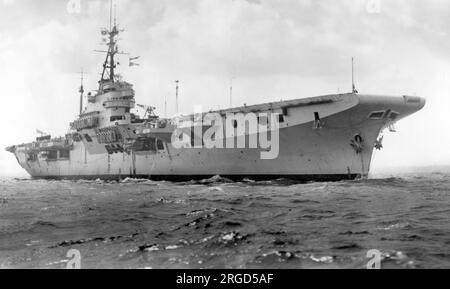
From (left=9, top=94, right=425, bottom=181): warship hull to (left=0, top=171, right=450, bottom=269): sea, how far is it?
24.4 feet

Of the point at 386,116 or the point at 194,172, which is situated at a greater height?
the point at 386,116

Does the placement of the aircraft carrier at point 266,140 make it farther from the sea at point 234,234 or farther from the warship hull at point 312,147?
the sea at point 234,234

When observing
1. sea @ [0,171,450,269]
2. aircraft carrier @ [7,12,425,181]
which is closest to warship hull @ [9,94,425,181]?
aircraft carrier @ [7,12,425,181]

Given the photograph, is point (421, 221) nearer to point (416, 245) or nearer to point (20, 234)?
point (416, 245)

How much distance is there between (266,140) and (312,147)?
2288 mm

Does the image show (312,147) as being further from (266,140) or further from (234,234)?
(234,234)

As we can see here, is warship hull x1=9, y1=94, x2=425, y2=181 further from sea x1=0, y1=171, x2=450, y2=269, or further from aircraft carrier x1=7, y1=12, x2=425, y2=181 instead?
sea x1=0, y1=171, x2=450, y2=269

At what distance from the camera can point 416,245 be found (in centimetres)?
647

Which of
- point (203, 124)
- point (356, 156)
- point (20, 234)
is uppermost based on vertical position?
point (203, 124)

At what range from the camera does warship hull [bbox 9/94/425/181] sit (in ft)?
63.9

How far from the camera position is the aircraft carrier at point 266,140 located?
1975cm
